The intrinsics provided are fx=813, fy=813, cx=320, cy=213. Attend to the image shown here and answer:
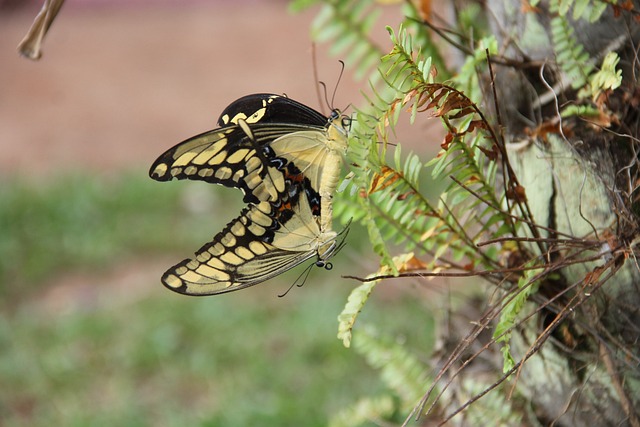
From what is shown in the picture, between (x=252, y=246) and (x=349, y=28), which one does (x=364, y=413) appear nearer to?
(x=252, y=246)

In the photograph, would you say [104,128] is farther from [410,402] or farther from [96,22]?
[410,402]

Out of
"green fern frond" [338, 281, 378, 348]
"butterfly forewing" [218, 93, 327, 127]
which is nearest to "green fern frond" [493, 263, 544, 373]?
"green fern frond" [338, 281, 378, 348]

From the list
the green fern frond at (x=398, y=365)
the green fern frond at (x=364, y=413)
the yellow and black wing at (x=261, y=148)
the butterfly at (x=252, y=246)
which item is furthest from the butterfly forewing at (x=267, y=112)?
the green fern frond at (x=364, y=413)

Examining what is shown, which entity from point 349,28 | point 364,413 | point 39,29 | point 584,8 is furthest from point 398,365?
point 39,29

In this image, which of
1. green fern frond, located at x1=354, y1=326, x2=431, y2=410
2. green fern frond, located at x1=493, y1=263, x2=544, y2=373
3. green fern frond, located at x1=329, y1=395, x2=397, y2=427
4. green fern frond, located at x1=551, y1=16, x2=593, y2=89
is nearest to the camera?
green fern frond, located at x1=493, y1=263, x2=544, y2=373

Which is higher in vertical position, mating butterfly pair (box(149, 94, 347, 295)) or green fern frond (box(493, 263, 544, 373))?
mating butterfly pair (box(149, 94, 347, 295))

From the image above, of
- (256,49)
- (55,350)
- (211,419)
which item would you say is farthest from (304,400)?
(256,49)

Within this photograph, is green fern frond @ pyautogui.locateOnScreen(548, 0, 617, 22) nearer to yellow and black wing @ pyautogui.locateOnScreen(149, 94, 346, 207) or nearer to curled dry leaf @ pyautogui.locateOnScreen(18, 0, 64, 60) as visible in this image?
yellow and black wing @ pyautogui.locateOnScreen(149, 94, 346, 207)
